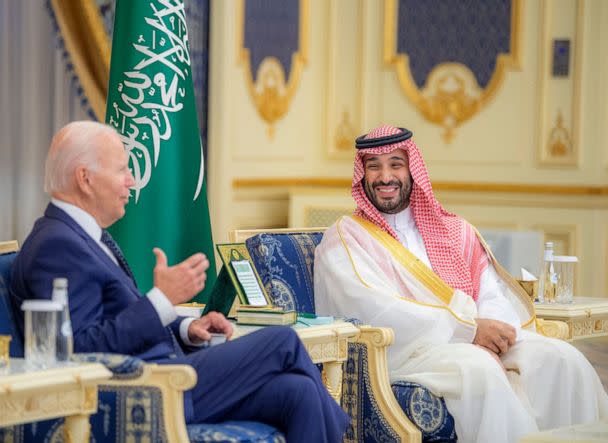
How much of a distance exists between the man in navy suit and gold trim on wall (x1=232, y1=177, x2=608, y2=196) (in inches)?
166

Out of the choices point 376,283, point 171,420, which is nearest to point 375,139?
point 376,283

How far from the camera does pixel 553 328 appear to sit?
14.2 feet

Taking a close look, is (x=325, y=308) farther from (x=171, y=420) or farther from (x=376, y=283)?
(x=171, y=420)

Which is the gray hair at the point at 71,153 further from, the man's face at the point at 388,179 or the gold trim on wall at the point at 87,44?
the gold trim on wall at the point at 87,44

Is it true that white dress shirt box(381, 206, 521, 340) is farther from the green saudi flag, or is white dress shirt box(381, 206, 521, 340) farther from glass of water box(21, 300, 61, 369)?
glass of water box(21, 300, 61, 369)

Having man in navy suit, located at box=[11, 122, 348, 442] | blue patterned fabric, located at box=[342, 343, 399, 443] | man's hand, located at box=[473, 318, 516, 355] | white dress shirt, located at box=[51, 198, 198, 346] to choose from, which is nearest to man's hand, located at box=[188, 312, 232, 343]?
man in navy suit, located at box=[11, 122, 348, 442]

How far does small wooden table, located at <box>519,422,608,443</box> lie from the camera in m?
2.89

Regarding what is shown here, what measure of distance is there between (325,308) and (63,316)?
1.61 meters

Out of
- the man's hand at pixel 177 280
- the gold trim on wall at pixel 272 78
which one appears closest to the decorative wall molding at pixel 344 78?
the gold trim on wall at pixel 272 78

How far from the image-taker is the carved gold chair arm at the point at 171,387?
2.75 metres

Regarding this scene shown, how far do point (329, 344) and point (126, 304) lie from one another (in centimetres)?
74

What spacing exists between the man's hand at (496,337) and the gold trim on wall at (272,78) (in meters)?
3.63

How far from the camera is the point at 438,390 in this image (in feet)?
12.3

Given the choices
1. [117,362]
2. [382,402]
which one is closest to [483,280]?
[382,402]
